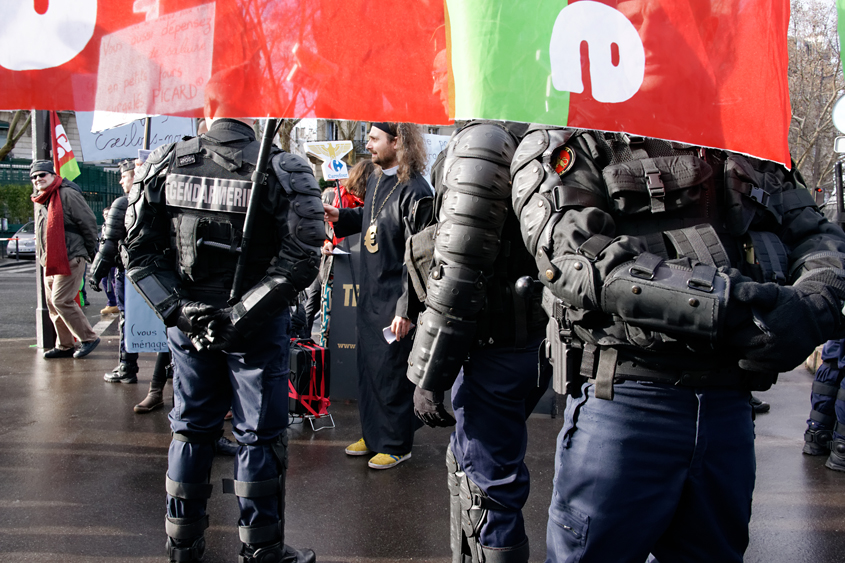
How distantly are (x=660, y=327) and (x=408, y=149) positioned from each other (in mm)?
2976

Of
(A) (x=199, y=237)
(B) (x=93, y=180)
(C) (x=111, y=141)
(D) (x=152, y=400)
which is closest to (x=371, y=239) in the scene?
(A) (x=199, y=237)

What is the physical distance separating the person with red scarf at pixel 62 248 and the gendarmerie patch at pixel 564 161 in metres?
7.33

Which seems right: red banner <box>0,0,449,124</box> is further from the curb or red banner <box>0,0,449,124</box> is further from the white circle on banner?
the curb

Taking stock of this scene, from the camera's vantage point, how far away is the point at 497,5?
50.3 inches

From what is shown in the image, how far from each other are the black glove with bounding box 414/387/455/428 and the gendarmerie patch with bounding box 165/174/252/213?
3.89 ft

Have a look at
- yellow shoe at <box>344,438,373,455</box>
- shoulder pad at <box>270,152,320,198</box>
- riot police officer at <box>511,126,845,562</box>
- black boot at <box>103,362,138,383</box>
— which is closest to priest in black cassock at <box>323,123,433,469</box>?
yellow shoe at <box>344,438,373,455</box>

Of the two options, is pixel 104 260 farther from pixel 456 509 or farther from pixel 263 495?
pixel 456 509

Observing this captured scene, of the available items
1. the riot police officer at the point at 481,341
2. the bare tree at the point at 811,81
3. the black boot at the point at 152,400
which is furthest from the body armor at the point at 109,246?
the bare tree at the point at 811,81

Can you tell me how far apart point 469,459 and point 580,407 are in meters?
0.86

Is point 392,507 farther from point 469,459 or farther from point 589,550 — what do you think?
point 589,550

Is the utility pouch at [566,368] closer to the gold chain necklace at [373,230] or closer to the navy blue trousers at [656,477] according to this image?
the navy blue trousers at [656,477]

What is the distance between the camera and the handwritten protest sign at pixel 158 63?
1.37 metres

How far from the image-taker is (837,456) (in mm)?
4625

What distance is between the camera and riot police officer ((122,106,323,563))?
2.93m
